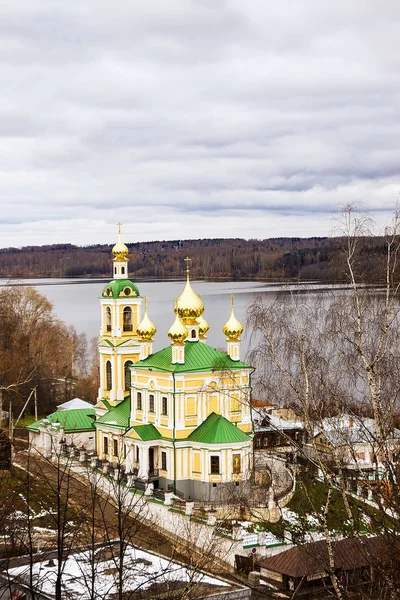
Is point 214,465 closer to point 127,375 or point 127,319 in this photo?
point 127,375

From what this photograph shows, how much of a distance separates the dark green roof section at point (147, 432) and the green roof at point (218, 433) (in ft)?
2.85

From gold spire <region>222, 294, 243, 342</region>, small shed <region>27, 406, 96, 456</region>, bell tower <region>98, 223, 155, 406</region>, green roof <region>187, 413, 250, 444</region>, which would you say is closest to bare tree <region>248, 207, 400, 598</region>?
green roof <region>187, 413, 250, 444</region>

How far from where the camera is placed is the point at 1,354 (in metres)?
33.2

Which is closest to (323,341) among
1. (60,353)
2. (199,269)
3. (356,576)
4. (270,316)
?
(270,316)

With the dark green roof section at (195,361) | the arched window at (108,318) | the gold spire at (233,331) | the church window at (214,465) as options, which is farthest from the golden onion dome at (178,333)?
the arched window at (108,318)

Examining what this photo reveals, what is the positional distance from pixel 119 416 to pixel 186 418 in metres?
3.03

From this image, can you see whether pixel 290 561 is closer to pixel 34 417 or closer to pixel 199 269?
pixel 34 417

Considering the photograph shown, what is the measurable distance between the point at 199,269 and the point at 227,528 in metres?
60.1

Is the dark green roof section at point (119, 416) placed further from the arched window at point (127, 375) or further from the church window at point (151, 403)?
the church window at point (151, 403)

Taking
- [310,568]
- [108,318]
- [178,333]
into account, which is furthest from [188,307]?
[310,568]

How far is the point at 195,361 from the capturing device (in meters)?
20.5

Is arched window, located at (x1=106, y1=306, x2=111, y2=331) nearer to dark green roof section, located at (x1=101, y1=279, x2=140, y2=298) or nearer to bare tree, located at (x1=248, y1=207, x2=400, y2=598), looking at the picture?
dark green roof section, located at (x1=101, y1=279, x2=140, y2=298)

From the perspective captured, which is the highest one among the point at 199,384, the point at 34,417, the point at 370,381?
the point at 370,381

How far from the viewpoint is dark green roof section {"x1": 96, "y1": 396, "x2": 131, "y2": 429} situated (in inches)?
876
